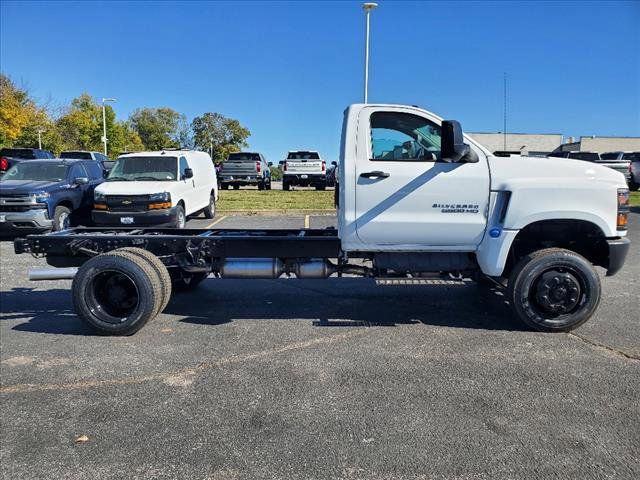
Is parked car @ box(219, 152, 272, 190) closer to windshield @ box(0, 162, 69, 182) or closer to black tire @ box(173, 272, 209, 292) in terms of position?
windshield @ box(0, 162, 69, 182)

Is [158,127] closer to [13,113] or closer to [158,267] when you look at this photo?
[13,113]

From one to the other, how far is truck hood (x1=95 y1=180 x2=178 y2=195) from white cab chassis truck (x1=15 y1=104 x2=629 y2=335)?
5467mm

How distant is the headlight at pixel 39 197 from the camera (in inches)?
430

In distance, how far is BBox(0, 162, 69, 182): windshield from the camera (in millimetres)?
12062

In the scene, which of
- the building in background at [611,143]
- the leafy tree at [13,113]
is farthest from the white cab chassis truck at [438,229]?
the building in background at [611,143]

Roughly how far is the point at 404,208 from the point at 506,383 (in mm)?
1924

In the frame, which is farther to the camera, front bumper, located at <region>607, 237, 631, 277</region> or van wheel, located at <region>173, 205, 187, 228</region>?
van wheel, located at <region>173, 205, 187, 228</region>

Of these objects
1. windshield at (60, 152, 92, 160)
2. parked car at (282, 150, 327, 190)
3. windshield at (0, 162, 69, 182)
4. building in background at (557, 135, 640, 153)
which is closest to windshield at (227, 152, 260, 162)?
parked car at (282, 150, 327, 190)

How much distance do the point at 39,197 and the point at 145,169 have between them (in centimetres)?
231

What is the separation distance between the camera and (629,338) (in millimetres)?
4863

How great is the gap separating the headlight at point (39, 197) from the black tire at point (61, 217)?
1.25 feet

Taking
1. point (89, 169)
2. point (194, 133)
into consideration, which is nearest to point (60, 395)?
point (89, 169)

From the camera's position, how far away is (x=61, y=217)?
37.9ft

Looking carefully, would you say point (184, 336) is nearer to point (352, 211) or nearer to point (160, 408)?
point (160, 408)
